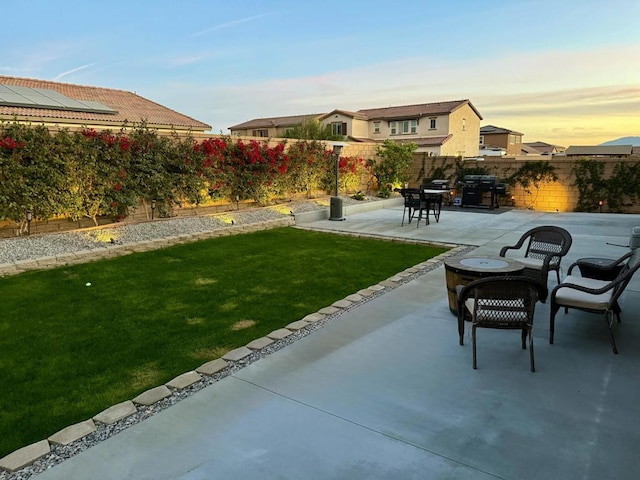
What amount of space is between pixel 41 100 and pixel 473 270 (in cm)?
1408

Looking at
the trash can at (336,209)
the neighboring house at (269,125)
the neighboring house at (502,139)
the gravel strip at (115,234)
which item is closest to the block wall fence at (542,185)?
the trash can at (336,209)

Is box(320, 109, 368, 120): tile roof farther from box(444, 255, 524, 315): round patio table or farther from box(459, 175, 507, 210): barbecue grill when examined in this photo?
box(444, 255, 524, 315): round patio table

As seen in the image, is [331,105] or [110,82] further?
[331,105]

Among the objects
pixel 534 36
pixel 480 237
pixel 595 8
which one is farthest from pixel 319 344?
pixel 534 36

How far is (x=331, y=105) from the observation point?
36438mm

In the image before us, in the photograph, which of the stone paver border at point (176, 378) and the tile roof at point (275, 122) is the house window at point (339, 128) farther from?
the stone paver border at point (176, 378)

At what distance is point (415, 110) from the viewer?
3319 centimetres

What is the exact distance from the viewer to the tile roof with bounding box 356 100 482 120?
31.5m

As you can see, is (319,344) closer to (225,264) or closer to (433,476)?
(433,476)

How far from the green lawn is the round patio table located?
4.55 ft

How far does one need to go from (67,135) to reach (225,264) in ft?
12.9

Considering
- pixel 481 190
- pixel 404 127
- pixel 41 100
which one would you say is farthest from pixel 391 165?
pixel 404 127

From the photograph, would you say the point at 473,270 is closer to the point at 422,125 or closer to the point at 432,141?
the point at 432,141

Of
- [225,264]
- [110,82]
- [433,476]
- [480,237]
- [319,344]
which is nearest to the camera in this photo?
[433,476]
